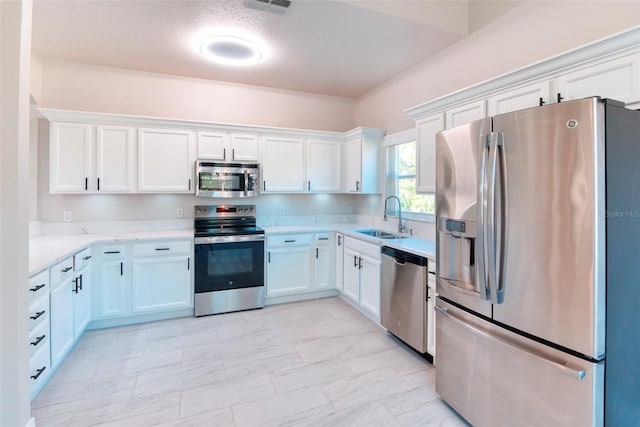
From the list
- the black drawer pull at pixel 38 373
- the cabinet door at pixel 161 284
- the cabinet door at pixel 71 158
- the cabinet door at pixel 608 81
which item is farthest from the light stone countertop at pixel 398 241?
the black drawer pull at pixel 38 373

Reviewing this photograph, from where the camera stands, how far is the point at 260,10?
8.36ft

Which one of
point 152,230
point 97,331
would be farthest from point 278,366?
point 152,230

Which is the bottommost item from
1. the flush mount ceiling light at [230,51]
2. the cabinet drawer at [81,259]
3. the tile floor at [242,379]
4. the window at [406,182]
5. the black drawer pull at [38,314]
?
the tile floor at [242,379]

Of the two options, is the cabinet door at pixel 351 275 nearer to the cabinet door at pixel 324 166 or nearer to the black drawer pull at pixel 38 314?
the cabinet door at pixel 324 166

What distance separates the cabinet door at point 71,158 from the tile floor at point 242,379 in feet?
5.12

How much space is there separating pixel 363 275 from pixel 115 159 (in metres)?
3.06

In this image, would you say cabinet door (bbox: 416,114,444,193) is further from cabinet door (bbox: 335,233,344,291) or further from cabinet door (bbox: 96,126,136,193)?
cabinet door (bbox: 96,126,136,193)

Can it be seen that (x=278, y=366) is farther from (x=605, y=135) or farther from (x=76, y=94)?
(x=76, y=94)

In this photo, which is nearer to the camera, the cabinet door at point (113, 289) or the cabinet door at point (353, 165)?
the cabinet door at point (113, 289)

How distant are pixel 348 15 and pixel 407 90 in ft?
4.73

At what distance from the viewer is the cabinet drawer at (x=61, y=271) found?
2.34 m

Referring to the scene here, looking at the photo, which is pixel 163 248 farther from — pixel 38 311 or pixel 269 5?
pixel 269 5

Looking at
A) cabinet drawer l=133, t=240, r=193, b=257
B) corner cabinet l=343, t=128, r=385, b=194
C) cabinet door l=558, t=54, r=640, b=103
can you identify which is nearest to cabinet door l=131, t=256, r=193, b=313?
cabinet drawer l=133, t=240, r=193, b=257

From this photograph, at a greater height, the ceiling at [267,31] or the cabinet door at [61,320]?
the ceiling at [267,31]
